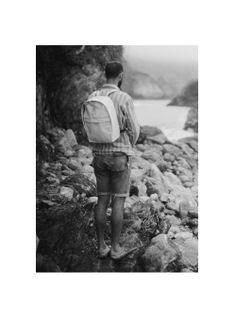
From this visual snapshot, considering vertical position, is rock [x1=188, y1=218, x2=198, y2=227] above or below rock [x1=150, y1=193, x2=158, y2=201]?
below

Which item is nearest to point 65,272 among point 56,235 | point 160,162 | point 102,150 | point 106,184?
A: point 56,235

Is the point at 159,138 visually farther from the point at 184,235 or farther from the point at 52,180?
the point at 52,180

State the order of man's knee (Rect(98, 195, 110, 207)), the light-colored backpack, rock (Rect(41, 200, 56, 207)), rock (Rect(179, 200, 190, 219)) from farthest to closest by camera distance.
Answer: rock (Rect(179, 200, 190, 219))
rock (Rect(41, 200, 56, 207))
man's knee (Rect(98, 195, 110, 207))
the light-colored backpack

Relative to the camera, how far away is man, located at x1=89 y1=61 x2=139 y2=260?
318cm

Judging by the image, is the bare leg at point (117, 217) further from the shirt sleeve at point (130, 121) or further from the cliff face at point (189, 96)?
the cliff face at point (189, 96)

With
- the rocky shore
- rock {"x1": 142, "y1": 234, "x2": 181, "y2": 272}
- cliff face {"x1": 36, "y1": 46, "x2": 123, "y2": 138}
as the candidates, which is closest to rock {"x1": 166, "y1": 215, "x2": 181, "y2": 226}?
the rocky shore

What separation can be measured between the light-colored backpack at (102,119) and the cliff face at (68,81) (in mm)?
703

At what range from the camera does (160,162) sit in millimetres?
3980

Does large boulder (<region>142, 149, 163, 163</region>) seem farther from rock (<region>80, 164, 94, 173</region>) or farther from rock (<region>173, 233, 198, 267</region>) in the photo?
rock (<region>173, 233, 198, 267</region>)

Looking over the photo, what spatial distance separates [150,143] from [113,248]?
1.10m

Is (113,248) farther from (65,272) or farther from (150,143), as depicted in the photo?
→ (150,143)

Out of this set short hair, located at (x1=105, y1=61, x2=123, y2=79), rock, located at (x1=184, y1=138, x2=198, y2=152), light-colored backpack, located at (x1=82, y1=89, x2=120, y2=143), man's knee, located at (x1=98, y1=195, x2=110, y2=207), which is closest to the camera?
light-colored backpack, located at (x1=82, y1=89, x2=120, y2=143)

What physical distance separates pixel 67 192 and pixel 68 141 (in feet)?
1.57

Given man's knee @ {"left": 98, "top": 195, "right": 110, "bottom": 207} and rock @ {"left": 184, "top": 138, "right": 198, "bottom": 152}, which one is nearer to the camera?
man's knee @ {"left": 98, "top": 195, "right": 110, "bottom": 207}
